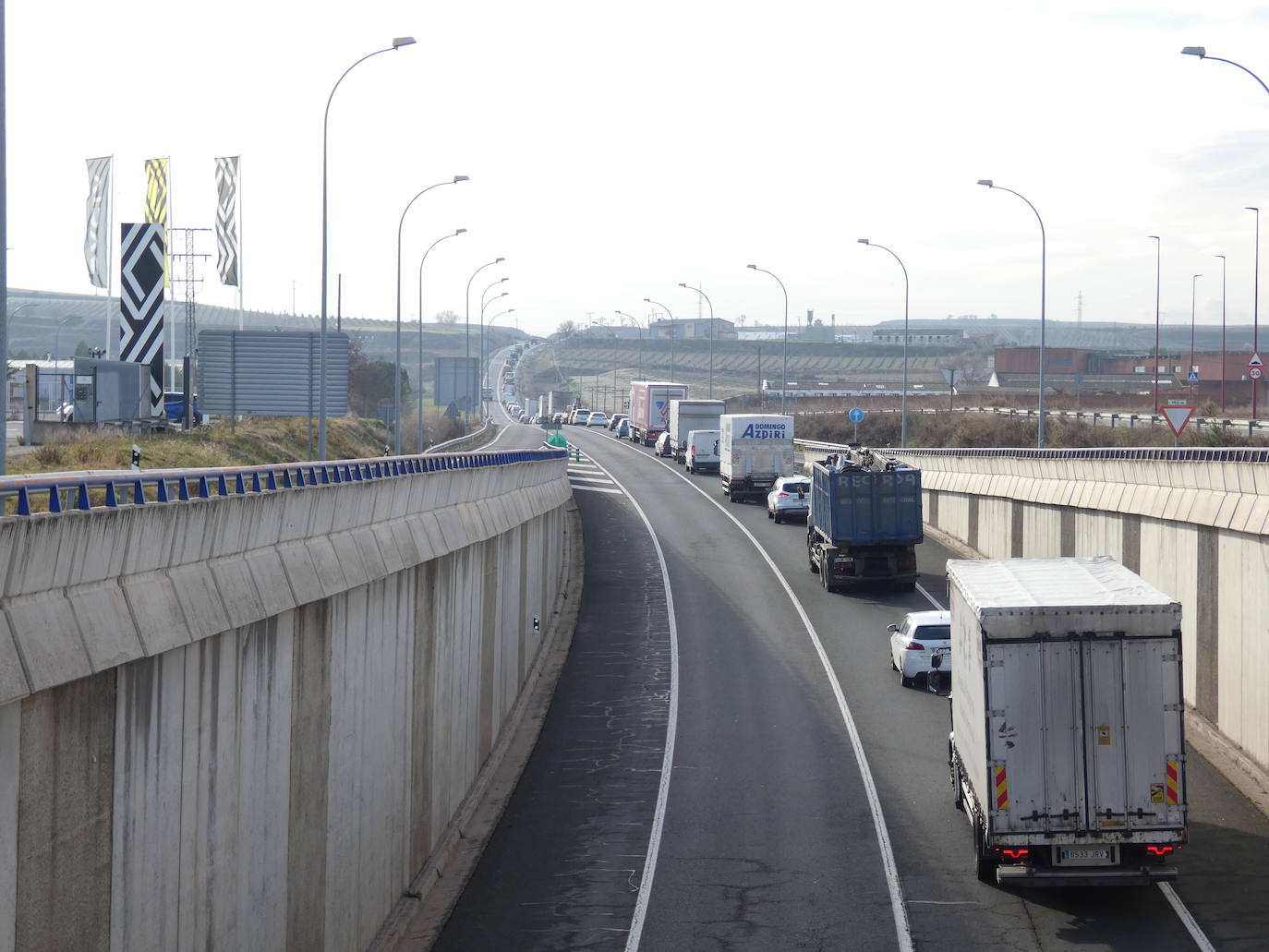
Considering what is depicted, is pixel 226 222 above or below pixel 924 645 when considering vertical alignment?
above

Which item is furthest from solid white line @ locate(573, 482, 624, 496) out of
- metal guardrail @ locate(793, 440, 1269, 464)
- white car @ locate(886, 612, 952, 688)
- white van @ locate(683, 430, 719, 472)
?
white car @ locate(886, 612, 952, 688)

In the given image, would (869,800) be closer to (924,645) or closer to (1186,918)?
(1186,918)

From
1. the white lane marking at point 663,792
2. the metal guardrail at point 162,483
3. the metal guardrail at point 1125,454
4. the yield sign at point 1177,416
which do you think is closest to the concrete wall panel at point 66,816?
the metal guardrail at point 162,483

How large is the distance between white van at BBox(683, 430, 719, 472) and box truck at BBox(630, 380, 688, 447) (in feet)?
43.9

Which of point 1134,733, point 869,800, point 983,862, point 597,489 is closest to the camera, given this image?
point 1134,733

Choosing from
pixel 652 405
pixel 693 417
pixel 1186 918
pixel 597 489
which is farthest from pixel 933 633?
pixel 652 405

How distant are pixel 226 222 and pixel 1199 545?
4525 cm

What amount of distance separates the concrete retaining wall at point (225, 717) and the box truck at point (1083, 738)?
7.14 meters

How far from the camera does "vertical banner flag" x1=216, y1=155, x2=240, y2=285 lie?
57156 millimetres

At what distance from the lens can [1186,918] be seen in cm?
1556

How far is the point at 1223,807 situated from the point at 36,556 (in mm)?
17653

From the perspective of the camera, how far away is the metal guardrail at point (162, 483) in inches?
345

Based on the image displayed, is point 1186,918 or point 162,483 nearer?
point 162,483

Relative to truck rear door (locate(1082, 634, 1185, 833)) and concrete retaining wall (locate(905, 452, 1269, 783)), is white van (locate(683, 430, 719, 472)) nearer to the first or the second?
concrete retaining wall (locate(905, 452, 1269, 783))
